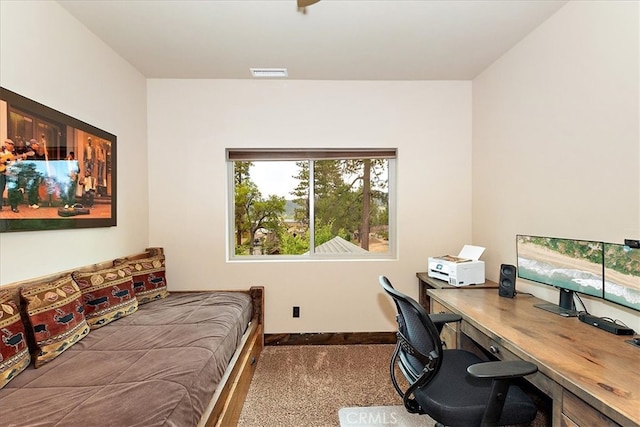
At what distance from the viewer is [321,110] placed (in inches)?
129

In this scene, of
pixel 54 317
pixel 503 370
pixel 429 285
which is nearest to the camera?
pixel 503 370

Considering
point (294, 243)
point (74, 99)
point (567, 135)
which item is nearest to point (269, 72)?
point (74, 99)

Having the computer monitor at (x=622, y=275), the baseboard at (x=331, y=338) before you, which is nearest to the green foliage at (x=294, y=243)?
the baseboard at (x=331, y=338)

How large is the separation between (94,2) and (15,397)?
222cm

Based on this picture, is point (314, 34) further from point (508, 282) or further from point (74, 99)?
point (508, 282)

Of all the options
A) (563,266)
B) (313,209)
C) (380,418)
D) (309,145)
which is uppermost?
(309,145)

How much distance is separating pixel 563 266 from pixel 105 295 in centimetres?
295

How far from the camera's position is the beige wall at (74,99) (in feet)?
5.97

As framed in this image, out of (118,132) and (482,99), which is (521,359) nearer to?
(482,99)

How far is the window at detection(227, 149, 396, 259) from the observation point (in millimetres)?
3469

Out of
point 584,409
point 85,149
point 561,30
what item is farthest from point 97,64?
point 584,409

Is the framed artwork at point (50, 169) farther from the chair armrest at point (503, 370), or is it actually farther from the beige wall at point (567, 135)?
the beige wall at point (567, 135)

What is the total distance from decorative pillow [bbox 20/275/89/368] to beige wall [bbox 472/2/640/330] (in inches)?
117

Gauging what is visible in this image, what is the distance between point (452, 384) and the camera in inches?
63.0
